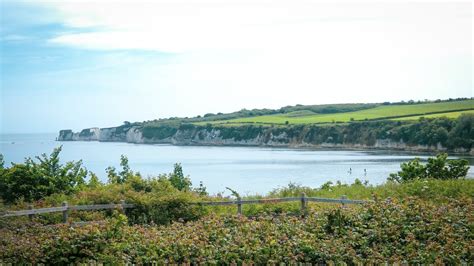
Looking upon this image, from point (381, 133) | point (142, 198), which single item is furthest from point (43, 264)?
point (381, 133)

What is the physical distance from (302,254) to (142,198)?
9464 mm

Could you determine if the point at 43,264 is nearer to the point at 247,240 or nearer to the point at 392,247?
the point at 247,240

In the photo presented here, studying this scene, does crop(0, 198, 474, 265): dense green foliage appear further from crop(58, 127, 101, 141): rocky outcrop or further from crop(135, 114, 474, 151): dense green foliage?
crop(58, 127, 101, 141): rocky outcrop

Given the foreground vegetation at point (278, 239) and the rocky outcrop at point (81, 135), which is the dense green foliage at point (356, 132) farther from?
the foreground vegetation at point (278, 239)

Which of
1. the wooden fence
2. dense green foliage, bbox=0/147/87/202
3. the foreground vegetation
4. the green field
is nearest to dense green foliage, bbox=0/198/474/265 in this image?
the foreground vegetation

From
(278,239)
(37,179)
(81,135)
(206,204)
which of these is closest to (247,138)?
(81,135)

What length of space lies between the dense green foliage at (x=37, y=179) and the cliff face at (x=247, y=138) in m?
76.5

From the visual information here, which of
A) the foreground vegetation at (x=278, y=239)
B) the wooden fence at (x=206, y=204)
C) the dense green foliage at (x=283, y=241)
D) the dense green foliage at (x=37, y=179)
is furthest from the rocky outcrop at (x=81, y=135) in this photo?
the dense green foliage at (x=283, y=241)

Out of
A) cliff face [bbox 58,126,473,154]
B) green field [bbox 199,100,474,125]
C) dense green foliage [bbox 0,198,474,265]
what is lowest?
cliff face [bbox 58,126,473,154]

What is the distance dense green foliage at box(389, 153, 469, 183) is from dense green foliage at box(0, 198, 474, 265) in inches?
466

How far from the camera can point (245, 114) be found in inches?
6880

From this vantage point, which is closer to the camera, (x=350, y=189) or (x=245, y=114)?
(x=350, y=189)

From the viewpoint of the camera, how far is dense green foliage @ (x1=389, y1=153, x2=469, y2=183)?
22984 mm

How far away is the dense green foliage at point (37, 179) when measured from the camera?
2005 centimetres
